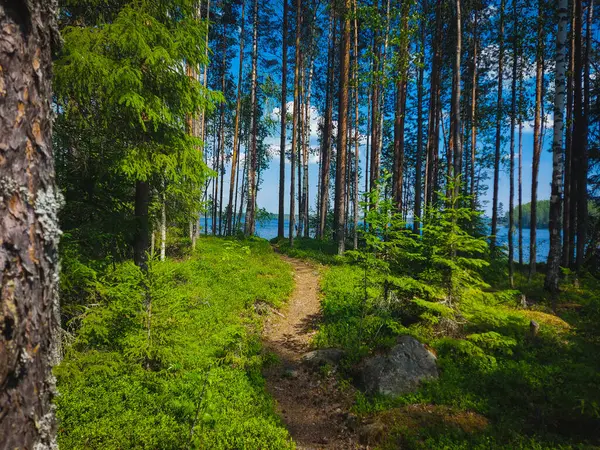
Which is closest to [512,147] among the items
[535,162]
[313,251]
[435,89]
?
[535,162]

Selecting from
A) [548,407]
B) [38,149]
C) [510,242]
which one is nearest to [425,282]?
[548,407]

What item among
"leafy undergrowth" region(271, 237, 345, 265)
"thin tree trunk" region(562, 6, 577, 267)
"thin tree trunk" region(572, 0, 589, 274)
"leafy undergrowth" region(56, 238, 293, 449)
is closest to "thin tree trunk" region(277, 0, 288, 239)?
"leafy undergrowth" region(271, 237, 345, 265)

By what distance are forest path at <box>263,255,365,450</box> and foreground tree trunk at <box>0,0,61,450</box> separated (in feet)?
15.2

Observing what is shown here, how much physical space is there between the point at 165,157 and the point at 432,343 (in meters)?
7.58

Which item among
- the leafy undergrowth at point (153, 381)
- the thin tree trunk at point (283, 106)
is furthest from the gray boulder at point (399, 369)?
the thin tree trunk at point (283, 106)

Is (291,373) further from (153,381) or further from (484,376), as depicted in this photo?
(484,376)

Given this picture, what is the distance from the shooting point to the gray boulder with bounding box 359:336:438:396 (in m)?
5.74

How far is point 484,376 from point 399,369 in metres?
1.71

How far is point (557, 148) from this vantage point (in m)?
10.8

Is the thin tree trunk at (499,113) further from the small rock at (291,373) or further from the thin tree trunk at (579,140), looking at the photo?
the small rock at (291,373)

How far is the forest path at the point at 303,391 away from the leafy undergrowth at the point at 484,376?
17.9 inches

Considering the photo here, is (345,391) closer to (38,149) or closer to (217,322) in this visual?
(217,322)

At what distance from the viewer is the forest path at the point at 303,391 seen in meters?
4.98

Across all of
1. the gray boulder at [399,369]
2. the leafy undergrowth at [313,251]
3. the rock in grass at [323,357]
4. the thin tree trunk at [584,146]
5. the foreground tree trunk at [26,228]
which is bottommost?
the rock in grass at [323,357]
